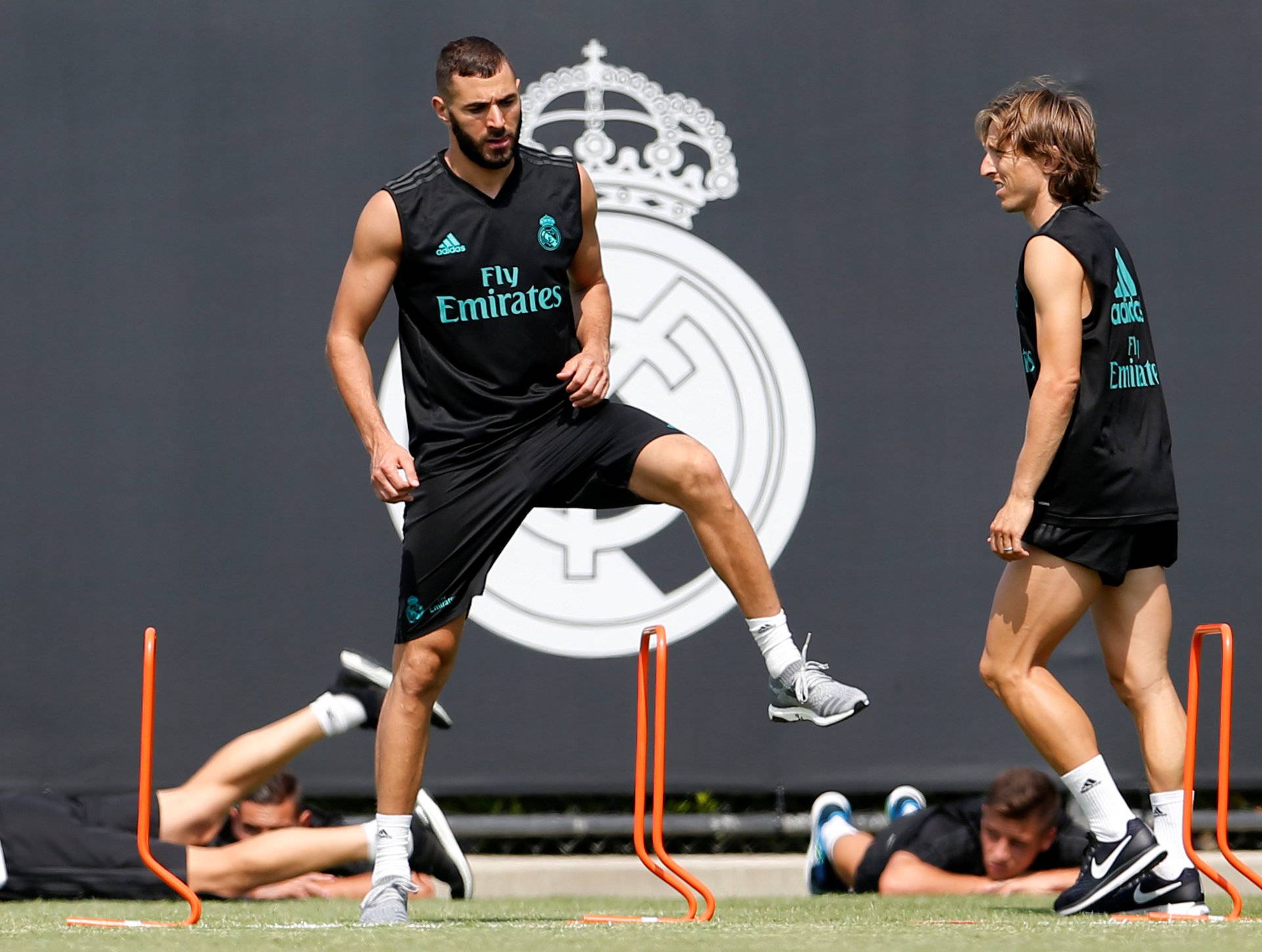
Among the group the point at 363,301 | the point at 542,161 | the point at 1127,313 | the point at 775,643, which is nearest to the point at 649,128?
the point at 542,161

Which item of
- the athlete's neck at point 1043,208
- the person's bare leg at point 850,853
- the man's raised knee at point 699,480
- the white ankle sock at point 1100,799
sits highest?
the athlete's neck at point 1043,208

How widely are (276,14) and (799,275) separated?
1895mm

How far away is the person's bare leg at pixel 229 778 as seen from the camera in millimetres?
5234

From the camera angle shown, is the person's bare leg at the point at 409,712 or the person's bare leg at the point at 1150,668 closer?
the person's bare leg at the point at 409,712

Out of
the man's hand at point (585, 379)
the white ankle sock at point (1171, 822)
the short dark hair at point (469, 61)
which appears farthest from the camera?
the white ankle sock at point (1171, 822)

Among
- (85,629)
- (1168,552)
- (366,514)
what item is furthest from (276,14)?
(1168,552)

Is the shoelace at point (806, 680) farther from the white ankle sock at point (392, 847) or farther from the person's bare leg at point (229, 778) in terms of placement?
the person's bare leg at point (229, 778)

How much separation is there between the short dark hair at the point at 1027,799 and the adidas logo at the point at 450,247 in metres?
2.40

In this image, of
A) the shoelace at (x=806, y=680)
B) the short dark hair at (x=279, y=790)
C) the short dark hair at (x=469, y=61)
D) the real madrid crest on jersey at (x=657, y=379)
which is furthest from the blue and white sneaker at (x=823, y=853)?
the short dark hair at (x=469, y=61)

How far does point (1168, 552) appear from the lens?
4.09m

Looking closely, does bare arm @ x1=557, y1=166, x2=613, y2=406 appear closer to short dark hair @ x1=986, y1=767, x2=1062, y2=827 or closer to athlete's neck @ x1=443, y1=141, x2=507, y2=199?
athlete's neck @ x1=443, y1=141, x2=507, y2=199

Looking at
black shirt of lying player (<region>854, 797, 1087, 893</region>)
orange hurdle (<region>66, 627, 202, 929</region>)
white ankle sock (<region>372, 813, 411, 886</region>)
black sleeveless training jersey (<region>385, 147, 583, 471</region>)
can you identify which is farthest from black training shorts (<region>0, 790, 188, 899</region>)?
black shirt of lying player (<region>854, 797, 1087, 893</region>)

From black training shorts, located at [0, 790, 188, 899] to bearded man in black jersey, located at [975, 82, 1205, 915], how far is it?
258 centimetres

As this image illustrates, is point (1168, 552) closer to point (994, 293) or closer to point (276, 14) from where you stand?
point (994, 293)
